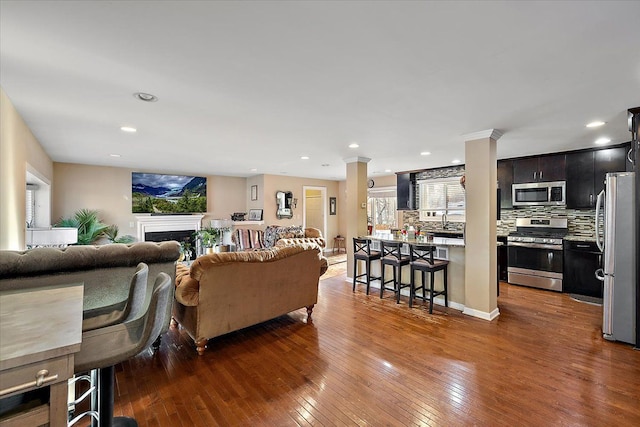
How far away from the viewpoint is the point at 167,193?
7.30 m

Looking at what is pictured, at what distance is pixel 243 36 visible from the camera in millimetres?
1618

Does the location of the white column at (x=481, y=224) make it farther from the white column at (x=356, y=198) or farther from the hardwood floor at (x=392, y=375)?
the white column at (x=356, y=198)

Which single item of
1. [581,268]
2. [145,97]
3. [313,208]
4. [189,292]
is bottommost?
[581,268]

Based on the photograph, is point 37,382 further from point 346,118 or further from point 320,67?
point 346,118

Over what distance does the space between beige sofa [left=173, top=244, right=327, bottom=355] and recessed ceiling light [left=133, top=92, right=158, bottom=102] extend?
153 cm

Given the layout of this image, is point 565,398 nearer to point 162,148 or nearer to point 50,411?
point 50,411

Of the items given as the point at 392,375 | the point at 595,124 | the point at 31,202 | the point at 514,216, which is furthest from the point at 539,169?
the point at 31,202

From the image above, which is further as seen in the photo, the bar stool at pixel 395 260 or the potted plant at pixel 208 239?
the potted plant at pixel 208 239

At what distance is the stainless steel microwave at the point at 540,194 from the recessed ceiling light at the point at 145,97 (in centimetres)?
610

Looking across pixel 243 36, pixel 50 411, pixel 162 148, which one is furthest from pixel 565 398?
pixel 162 148

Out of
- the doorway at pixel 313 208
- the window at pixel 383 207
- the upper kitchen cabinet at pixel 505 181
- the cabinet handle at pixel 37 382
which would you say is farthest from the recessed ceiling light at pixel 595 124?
the doorway at pixel 313 208

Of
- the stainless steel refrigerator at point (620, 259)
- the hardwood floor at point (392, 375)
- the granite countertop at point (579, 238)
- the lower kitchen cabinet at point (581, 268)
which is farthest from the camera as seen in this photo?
the granite countertop at point (579, 238)

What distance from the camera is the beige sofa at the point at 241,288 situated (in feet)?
9.02

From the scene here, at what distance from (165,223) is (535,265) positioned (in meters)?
8.17
